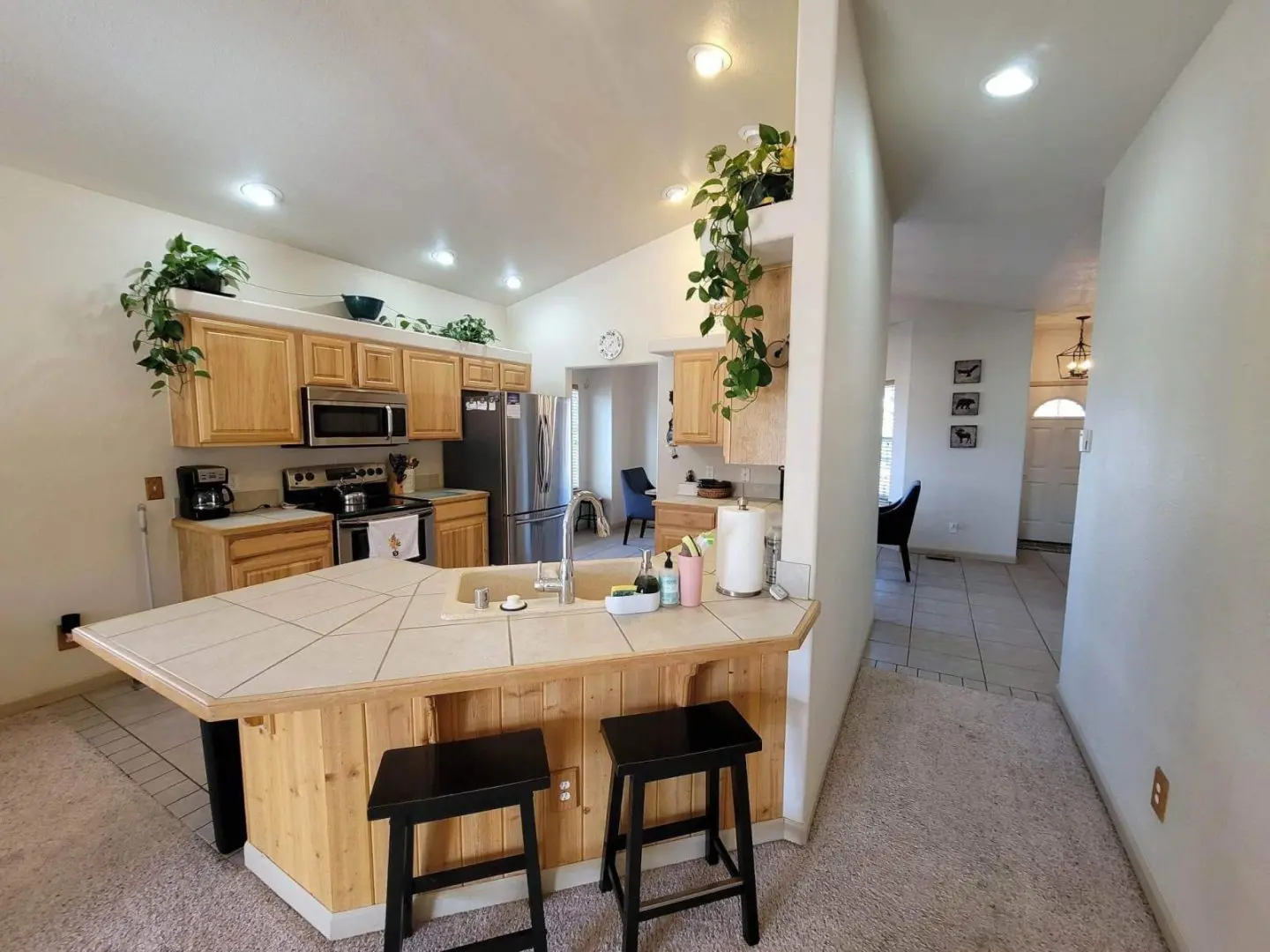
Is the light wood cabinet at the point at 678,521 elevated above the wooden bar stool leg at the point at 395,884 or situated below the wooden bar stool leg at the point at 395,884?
above

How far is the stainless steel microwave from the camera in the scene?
136 inches

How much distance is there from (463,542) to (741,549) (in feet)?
10.5

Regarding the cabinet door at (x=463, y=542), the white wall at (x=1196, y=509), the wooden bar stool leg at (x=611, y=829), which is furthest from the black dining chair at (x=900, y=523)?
the wooden bar stool leg at (x=611, y=829)

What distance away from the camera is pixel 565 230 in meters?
4.21

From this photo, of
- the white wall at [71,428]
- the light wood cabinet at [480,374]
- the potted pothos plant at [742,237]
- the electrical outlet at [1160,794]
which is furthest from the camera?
the light wood cabinet at [480,374]

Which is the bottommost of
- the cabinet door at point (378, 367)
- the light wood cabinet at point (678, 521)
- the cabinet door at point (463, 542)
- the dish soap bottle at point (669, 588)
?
the cabinet door at point (463, 542)

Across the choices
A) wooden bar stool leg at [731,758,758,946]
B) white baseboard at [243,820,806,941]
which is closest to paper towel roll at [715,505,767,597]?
wooden bar stool leg at [731,758,758,946]

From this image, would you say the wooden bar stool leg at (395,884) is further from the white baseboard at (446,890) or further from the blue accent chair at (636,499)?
the blue accent chair at (636,499)

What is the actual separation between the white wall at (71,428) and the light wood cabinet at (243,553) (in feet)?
0.57

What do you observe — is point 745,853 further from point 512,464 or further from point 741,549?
point 512,464

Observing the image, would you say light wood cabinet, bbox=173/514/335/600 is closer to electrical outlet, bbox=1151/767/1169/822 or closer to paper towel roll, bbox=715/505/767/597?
paper towel roll, bbox=715/505/767/597

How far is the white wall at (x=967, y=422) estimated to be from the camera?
17.9 feet

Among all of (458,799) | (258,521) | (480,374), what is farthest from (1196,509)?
(480,374)

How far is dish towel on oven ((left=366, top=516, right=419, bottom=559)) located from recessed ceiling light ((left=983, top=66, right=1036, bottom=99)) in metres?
3.91
